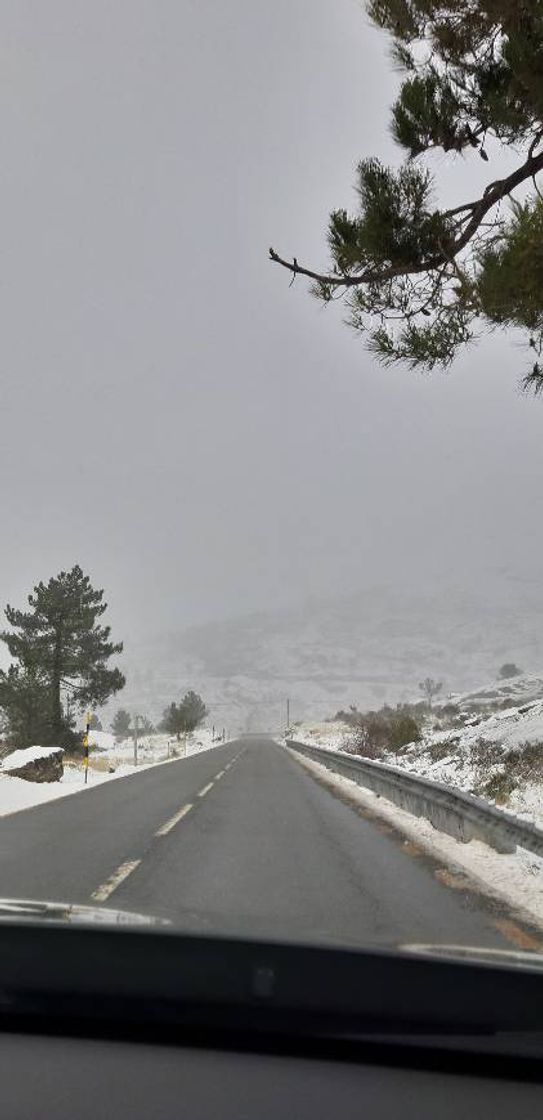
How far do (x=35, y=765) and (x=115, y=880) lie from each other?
16.8 meters

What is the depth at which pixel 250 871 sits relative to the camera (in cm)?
771

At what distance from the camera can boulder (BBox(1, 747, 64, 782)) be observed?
2175cm

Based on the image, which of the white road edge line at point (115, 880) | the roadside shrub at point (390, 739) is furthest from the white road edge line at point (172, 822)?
the roadside shrub at point (390, 739)

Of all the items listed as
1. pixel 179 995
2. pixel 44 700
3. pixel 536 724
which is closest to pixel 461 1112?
pixel 179 995

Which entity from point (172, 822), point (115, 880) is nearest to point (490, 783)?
point (172, 822)

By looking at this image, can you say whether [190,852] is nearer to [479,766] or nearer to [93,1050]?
[93,1050]

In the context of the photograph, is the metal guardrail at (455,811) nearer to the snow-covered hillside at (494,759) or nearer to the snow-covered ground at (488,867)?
the snow-covered ground at (488,867)

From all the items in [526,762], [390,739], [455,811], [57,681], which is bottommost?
[455,811]

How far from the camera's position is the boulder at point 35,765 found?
21.8m

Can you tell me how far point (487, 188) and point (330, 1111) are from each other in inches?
351

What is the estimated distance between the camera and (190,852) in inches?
348

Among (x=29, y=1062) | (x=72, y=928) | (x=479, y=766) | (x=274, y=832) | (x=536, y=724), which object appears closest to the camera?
(x=29, y=1062)

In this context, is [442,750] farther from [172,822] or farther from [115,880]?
[115,880]

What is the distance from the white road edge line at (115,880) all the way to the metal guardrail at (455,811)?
3.60m
